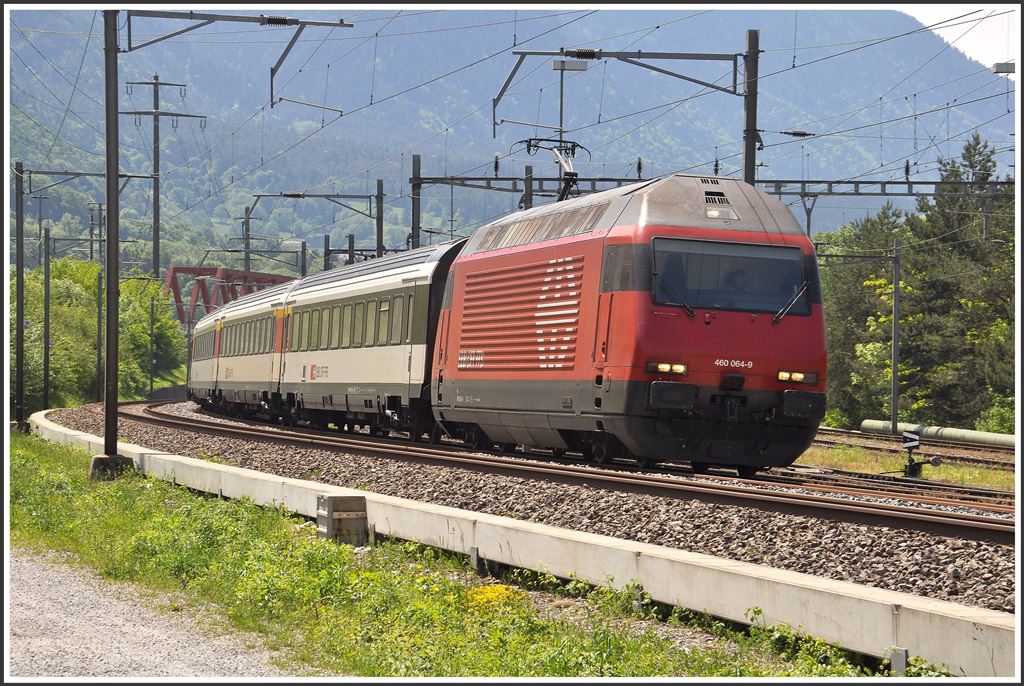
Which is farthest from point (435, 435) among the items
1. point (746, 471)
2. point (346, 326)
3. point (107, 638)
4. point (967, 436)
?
point (967, 436)

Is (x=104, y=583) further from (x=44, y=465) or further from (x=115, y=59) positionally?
(x=44, y=465)

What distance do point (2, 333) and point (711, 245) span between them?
9.00m

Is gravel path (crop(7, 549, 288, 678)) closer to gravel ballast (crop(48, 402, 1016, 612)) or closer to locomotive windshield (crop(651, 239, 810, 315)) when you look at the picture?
gravel ballast (crop(48, 402, 1016, 612))

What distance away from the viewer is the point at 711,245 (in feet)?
56.0

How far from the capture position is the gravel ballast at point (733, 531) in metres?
10.5

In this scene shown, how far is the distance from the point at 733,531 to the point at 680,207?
5.79m

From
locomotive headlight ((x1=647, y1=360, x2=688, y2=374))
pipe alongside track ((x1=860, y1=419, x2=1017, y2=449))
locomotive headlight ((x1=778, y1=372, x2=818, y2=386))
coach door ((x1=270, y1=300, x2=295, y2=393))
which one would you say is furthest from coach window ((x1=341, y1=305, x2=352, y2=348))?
pipe alongside track ((x1=860, y1=419, x2=1017, y2=449))

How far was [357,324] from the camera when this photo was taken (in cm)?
2912

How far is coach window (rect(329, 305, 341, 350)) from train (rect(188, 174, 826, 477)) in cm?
832

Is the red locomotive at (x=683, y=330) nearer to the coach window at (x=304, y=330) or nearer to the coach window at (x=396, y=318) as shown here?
the coach window at (x=396, y=318)

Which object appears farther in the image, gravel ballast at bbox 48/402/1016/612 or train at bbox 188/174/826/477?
train at bbox 188/174/826/477

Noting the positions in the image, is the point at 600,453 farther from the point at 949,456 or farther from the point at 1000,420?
the point at 1000,420

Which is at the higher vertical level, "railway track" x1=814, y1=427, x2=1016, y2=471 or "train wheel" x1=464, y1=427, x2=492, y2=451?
"train wheel" x1=464, y1=427, x2=492, y2=451

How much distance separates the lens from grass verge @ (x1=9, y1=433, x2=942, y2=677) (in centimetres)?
859
